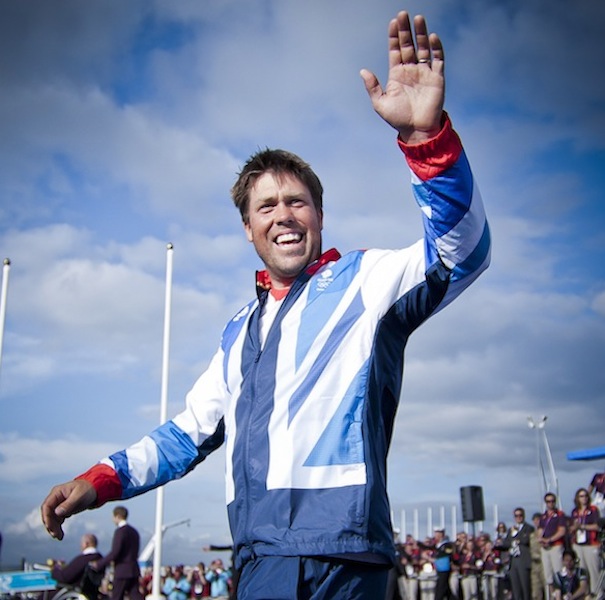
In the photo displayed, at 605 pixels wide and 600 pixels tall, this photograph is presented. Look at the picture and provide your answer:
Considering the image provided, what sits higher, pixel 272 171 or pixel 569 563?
pixel 272 171

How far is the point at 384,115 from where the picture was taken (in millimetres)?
2150

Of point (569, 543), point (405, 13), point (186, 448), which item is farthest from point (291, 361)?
point (569, 543)

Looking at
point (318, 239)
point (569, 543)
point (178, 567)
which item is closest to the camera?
point (318, 239)

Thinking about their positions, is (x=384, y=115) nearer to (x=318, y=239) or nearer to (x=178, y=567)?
(x=318, y=239)

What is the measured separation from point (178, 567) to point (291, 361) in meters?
27.6

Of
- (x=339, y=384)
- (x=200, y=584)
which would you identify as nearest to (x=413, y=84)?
(x=339, y=384)

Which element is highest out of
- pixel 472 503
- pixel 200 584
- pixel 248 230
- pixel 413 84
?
pixel 413 84

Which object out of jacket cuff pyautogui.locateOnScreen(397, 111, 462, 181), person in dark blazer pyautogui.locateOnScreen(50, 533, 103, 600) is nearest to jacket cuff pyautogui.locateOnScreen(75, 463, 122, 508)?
jacket cuff pyautogui.locateOnScreen(397, 111, 462, 181)

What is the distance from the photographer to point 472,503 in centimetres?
1930

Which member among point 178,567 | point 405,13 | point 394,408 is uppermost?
point 405,13

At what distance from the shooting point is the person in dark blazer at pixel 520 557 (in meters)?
14.5

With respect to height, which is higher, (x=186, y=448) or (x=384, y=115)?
(x=384, y=115)

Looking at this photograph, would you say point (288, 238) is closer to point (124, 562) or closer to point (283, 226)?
point (283, 226)

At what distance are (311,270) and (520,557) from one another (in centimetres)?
1377
